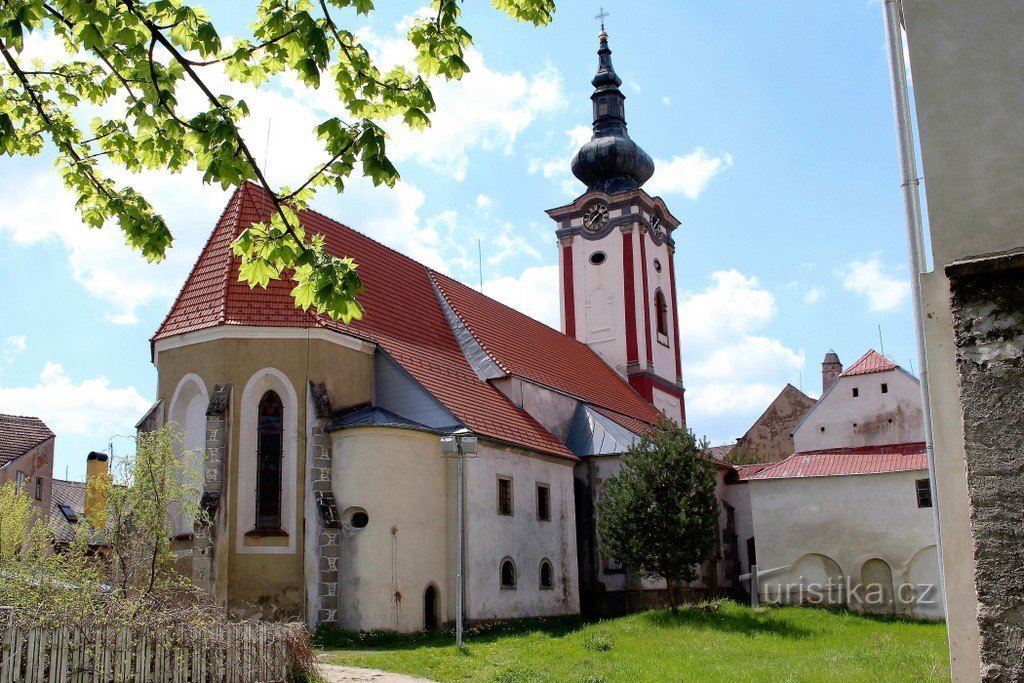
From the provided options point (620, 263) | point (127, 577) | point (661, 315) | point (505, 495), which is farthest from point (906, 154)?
point (661, 315)

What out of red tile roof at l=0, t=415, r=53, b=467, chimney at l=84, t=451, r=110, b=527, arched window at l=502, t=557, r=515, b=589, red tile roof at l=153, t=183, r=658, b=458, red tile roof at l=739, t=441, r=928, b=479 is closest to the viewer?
chimney at l=84, t=451, r=110, b=527

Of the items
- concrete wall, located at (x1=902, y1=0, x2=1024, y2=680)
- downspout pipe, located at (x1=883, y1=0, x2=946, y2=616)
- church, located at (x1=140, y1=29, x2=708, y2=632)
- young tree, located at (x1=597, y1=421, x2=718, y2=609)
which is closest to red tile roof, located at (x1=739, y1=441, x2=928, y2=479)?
young tree, located at (x1=597, y1=421, x2=718, y2=609)

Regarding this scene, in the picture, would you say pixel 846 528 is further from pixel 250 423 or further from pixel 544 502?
pixel 250 423

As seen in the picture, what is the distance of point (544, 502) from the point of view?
24.9 meters

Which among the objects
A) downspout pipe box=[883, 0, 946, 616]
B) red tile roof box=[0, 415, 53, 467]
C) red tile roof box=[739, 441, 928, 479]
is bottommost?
red tile roof box=[739, 441, 928, 479]

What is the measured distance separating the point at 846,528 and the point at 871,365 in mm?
4955

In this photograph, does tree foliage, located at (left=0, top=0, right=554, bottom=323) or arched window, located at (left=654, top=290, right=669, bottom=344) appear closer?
tree foliage, located at (left=0, top=0, right=554, bottom=323)

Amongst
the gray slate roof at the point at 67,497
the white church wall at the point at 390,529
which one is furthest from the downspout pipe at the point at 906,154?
the gray slate roof at the point at 67,497

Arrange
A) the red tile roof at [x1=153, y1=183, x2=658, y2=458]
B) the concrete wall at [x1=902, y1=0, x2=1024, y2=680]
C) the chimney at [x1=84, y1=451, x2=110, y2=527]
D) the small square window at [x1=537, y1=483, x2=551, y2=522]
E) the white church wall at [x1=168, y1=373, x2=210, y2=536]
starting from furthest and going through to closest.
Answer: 1. the small square window at [x1=537, y1=483, x2=551, y2=522]
2. the red tile roof at [x1=153, y1=183, x2=658, y2=458]
3. the white church wall at [x1=168, y1=373, x2=210, y2=536]
4. the chimney at [x1=84, y1=451, x2=110, y2=527]
5. the concrete wall at [x1=902, y1=0, x2=1024, y2=680]

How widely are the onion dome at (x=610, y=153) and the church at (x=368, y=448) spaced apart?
1272 cm

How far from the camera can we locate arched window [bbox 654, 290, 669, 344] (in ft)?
131

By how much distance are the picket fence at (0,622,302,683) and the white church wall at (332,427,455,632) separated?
6659mm

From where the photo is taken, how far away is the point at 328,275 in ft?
21.2

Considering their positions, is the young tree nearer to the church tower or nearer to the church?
the church
